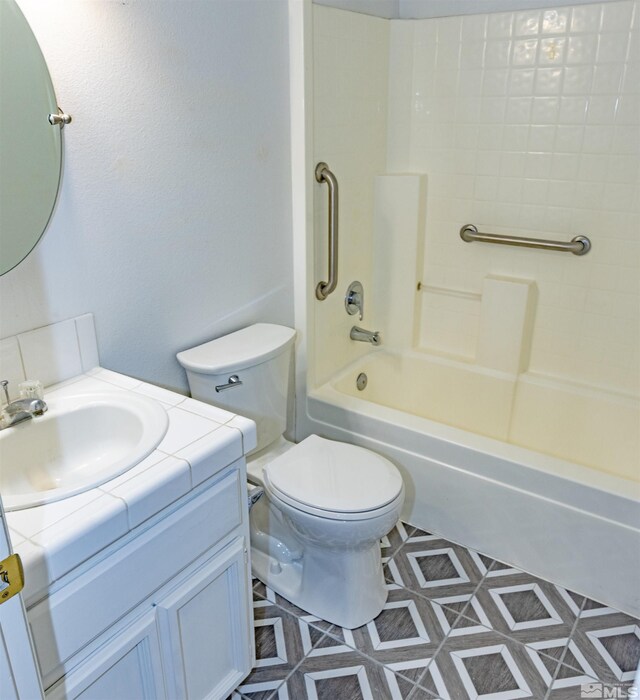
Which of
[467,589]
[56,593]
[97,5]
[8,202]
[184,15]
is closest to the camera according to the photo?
[56,593]

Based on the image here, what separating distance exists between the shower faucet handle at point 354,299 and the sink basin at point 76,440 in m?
1.21

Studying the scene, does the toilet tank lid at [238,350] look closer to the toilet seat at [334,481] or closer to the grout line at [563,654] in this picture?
A: the toilet seat at [334,481]

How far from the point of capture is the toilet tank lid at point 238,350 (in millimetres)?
1740

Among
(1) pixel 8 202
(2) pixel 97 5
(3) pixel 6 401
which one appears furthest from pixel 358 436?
(2) pixel 97 5

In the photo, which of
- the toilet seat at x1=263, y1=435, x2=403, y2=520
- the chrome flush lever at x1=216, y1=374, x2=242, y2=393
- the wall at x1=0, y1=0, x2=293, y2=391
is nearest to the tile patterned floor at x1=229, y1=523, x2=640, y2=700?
the toilet seat at x1=263, y1=435, x2=403, y2=520

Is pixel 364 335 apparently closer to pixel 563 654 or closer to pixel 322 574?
pixel 322 574

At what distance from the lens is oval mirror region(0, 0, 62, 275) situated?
1223 millimetres

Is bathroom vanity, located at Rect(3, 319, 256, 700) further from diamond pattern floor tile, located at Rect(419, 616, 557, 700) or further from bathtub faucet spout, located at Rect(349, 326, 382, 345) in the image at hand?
bathtub faucet spout, located at Rect(349, 326, 382, 345)

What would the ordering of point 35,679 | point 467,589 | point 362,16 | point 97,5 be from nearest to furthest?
point 35,679 → point 97,5 → point 467,589 → point 362,16

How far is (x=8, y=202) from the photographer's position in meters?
1.27

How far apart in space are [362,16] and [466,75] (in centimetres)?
44

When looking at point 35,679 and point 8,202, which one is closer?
point 35,679

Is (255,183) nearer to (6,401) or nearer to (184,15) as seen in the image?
(184,15)

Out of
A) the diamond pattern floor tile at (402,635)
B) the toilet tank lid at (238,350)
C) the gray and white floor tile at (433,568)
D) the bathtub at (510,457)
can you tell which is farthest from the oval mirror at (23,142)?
the gray and white floor tile at (433,568)
